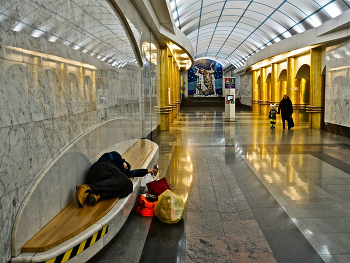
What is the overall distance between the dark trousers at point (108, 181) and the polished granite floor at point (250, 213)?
1.68 ft

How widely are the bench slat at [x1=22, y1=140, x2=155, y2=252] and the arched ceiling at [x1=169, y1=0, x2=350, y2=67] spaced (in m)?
13.5

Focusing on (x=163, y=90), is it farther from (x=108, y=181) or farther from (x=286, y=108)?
(x=108, y=181)

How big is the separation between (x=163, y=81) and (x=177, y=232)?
1363cm

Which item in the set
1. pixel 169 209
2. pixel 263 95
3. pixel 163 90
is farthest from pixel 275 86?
pixel 169 209

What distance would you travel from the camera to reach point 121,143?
8039 mm

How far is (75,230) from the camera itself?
3.63 m

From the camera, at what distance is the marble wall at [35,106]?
320 cm

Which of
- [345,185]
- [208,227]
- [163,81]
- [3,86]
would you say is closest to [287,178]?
[345,185]

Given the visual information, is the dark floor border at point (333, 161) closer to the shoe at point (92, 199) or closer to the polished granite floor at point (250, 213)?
the polished granite floor at point (250, 213)

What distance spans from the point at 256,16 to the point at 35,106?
22.8m

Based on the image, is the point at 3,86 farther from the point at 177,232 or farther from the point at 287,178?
the point at 287,178

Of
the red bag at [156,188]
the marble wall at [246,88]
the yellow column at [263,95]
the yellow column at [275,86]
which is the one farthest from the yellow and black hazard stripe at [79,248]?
the marble wall at [246,88]

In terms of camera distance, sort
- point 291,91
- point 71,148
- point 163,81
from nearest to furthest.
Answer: point 71,148 → point 163,81 → point 291,91

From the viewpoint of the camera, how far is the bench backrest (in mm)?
3439
